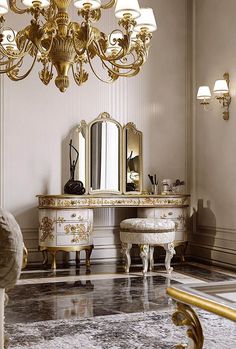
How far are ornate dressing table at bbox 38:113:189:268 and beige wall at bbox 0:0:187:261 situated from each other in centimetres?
14

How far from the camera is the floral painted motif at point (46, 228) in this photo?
17.0 feet

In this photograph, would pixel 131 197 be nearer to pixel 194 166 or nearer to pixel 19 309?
pixel 194 166

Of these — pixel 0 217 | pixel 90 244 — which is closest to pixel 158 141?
pixel 90 244

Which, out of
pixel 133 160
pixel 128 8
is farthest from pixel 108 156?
pixel 128 8

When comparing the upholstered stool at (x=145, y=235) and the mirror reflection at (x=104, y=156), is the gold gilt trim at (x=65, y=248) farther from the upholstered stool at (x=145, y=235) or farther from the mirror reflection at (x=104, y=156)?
the mirror reflection at (x=104, y=156)

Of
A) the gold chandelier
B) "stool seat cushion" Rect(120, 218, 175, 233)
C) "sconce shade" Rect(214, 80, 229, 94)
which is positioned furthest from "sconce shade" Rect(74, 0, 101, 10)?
"sconce shade" Rect(214, 80, 229, 94)

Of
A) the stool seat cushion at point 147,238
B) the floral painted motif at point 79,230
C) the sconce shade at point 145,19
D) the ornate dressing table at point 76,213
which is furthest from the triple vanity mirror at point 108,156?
the sconce shade at point 145,19

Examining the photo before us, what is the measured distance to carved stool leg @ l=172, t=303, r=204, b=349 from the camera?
6.75ft

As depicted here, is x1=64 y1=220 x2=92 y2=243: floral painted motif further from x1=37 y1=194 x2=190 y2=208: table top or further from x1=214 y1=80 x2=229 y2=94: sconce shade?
x1=214 y1=80 x2=229 y2=94: sconce shade

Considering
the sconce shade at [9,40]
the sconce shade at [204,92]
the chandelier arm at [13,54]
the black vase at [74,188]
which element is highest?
the sconce shade at [9,40]

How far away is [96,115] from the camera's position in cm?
590

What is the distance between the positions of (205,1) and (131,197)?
2.33 m

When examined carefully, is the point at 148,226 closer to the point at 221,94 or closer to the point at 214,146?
the point at 214,146

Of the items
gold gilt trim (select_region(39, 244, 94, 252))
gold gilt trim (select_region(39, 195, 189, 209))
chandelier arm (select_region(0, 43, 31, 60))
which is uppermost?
chandelier arm (select_region(0, 43, 31, 60))
